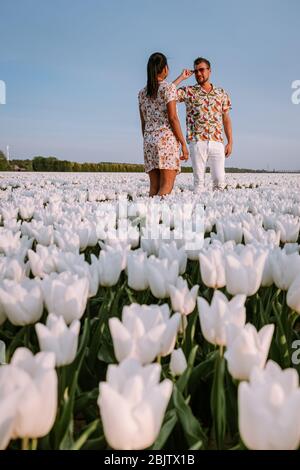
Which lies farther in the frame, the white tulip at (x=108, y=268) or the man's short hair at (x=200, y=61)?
the man's short hair at (x=200, y=61)

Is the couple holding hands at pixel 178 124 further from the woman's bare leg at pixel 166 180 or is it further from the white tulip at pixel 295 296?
the white tulip at pixel 295 296

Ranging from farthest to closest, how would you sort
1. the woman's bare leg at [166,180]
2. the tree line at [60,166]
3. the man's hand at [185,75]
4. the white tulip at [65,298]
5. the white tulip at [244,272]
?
the tree line at [60,166] → the man's hand at [185,75] → the woman's bare leg at [166,180] → the white tulip at [244,272] → the white tulip at [65,298]

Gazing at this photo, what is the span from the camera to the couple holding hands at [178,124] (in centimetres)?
731

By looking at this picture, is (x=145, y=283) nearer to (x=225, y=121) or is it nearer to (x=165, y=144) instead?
(x=165, y=144)

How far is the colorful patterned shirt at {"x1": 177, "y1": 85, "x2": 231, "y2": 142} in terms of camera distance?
27.5 ft

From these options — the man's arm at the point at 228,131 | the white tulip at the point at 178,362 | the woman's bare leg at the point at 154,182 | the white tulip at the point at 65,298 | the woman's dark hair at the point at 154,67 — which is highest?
the woman's dark hair at the point at 154,67

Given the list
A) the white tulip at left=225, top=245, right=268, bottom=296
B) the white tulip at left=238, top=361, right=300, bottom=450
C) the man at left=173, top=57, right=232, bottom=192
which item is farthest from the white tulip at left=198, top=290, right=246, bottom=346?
the man at left=173, top=57, right=232, bottom=192

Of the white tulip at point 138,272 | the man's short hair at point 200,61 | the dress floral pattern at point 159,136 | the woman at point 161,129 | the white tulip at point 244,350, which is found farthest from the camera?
the man's short hair at point 200,61

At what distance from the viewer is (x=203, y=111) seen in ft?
27.8

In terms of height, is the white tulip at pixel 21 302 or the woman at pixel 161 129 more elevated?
the woman at pixel 161 129

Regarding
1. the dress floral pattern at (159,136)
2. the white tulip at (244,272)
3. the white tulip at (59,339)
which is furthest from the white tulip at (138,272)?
the dress floral pattern at (159,136)

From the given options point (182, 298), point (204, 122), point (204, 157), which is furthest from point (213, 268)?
point (204, 122)

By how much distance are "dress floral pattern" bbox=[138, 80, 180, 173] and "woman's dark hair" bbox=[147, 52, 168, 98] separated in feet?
1.00
